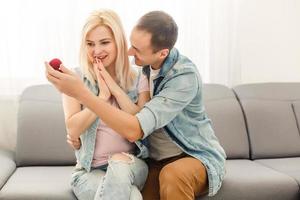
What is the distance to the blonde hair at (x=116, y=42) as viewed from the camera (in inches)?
76.5

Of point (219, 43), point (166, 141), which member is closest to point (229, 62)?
point (219, 43)

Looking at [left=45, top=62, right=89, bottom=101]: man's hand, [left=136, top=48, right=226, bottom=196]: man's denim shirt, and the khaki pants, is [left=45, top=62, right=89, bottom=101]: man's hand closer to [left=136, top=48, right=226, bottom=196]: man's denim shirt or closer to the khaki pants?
[left=136, top=48, right=226, bottom=196]: man's denim shirt

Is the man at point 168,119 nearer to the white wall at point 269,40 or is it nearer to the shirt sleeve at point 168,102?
the shirt sleeve at point 168,102

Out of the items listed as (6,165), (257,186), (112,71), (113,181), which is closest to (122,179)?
(113,181)


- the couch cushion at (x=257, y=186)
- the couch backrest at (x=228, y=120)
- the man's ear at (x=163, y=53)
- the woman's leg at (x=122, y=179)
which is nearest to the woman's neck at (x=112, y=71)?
the man's ear at (x=163, y=53)

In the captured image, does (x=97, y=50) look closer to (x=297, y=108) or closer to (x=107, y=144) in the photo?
(x=107, y=144)

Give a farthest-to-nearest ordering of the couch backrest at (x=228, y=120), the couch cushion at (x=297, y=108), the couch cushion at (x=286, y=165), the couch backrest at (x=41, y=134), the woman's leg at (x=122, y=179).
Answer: the couch cushion at (x=297, y=108), the couch backrest at (x=228, y=120), the couch backrest at (x=41, y=134), the couch cushion at (x=286, y=165), the woman's leg at (x=122, y=179)

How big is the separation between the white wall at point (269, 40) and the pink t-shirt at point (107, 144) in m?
1.30

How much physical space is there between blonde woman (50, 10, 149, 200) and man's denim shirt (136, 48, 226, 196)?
10 centimetres

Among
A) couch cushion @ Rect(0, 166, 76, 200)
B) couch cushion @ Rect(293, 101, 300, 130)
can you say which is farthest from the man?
couch cushion @ Rect(293, 101, 300, 130)

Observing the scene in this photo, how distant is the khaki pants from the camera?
1.82m

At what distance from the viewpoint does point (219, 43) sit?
2.98 metres

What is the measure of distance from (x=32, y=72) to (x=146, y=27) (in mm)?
1244

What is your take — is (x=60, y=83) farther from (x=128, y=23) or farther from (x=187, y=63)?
(x=128, y=23)
